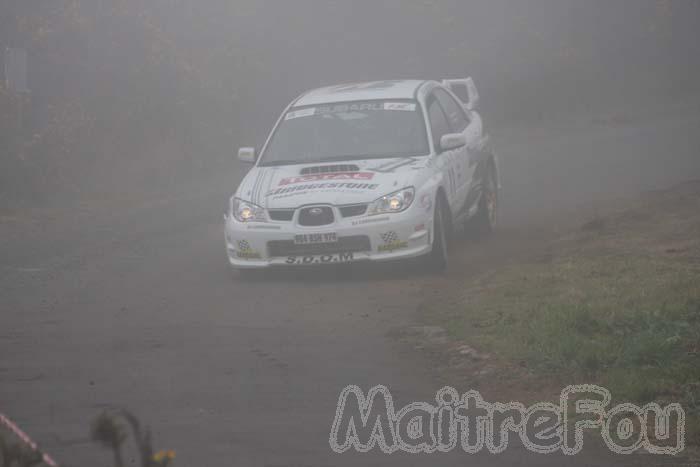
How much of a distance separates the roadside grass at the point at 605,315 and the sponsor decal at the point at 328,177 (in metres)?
1.46

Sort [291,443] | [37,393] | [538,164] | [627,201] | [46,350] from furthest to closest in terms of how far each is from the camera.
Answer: [538,164]
[627,201]
[46,350]
[37,393]
[291,443]

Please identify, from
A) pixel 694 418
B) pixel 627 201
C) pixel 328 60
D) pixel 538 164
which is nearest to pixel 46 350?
pixel 694 418

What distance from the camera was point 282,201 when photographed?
10570 millimetres

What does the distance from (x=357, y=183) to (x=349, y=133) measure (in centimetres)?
118

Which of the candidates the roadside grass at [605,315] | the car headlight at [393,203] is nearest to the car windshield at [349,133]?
the car headlight at [393,203]

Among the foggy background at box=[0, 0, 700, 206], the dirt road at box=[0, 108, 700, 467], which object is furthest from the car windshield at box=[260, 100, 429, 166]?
the foggy background at box=[0, 0, 700, 206]

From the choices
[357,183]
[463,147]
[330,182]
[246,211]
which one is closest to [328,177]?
[330,182]

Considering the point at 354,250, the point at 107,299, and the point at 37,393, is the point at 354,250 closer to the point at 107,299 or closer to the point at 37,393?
the point at 107,299

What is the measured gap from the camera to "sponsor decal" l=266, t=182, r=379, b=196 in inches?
415

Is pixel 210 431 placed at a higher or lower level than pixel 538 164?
higher

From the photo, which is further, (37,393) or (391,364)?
(391,364)

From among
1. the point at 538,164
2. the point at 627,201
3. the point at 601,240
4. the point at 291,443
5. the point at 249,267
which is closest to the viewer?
the point at 291,443

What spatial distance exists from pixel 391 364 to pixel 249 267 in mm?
3637

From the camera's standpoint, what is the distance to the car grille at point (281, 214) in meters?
10.5
